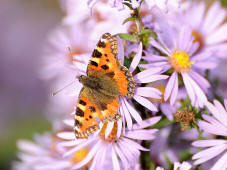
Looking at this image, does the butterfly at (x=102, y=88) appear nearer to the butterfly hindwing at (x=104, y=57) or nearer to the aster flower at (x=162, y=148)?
the butterfly hindwing at (x=104, y=57)

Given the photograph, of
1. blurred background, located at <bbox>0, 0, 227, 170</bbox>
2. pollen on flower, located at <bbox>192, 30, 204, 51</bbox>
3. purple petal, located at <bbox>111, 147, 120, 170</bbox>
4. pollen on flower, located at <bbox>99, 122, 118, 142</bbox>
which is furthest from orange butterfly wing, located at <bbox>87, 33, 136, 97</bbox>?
blurred background, located at <bbox>0, 0, 227, 170</bbox>

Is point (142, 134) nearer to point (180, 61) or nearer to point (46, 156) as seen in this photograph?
point (180, 61)

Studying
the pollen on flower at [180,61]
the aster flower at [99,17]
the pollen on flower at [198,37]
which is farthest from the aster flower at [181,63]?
the pollen on flower at [198,37]

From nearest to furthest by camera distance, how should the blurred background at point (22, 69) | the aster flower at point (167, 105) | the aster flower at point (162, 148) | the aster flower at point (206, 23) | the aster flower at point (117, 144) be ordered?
1. the aster flower at point (117, 144)
2. the aster flower at point (167, 105)
3. the aster flower at point (162, 148)
4. the aster flower at point (206, 23)
5. the blurred background at point (22, 69)

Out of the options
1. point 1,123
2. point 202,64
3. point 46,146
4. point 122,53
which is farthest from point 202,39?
point 1,123

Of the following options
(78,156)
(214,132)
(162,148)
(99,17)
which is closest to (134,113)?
(214,132)

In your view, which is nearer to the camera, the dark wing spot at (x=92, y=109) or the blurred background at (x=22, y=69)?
the dark wing spot at (x=92, y=109)
